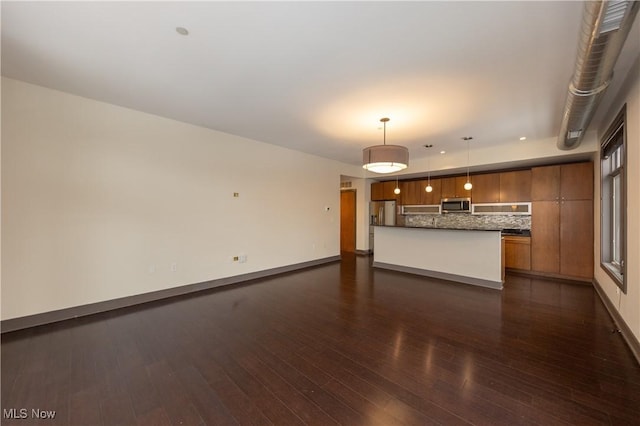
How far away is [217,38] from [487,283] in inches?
214

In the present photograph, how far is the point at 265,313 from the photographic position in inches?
134

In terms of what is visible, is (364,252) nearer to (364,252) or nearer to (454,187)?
(364,252)

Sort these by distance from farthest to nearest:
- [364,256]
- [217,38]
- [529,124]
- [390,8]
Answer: [364,256]
[529,124]
[217,38]
[390,8]

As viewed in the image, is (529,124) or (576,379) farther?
(529,124)

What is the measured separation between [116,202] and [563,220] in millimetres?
8080

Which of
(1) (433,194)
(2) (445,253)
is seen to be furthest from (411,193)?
(2) (445,253)

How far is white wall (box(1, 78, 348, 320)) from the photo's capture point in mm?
2924

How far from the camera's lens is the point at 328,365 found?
2.23 meters

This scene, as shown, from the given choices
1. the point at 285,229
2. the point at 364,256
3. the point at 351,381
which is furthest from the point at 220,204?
the point at 364,256

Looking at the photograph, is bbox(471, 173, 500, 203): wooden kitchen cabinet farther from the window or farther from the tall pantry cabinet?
the window

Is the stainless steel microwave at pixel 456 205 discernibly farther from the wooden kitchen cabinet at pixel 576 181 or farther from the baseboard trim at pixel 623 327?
the baseboard trim at pixel 623 327

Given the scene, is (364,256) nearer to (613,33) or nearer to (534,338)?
(534,338)

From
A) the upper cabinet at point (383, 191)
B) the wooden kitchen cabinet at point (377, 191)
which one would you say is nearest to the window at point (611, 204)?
the upper cabinet at point (383, 191)

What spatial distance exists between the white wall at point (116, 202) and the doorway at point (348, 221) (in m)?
3.61
